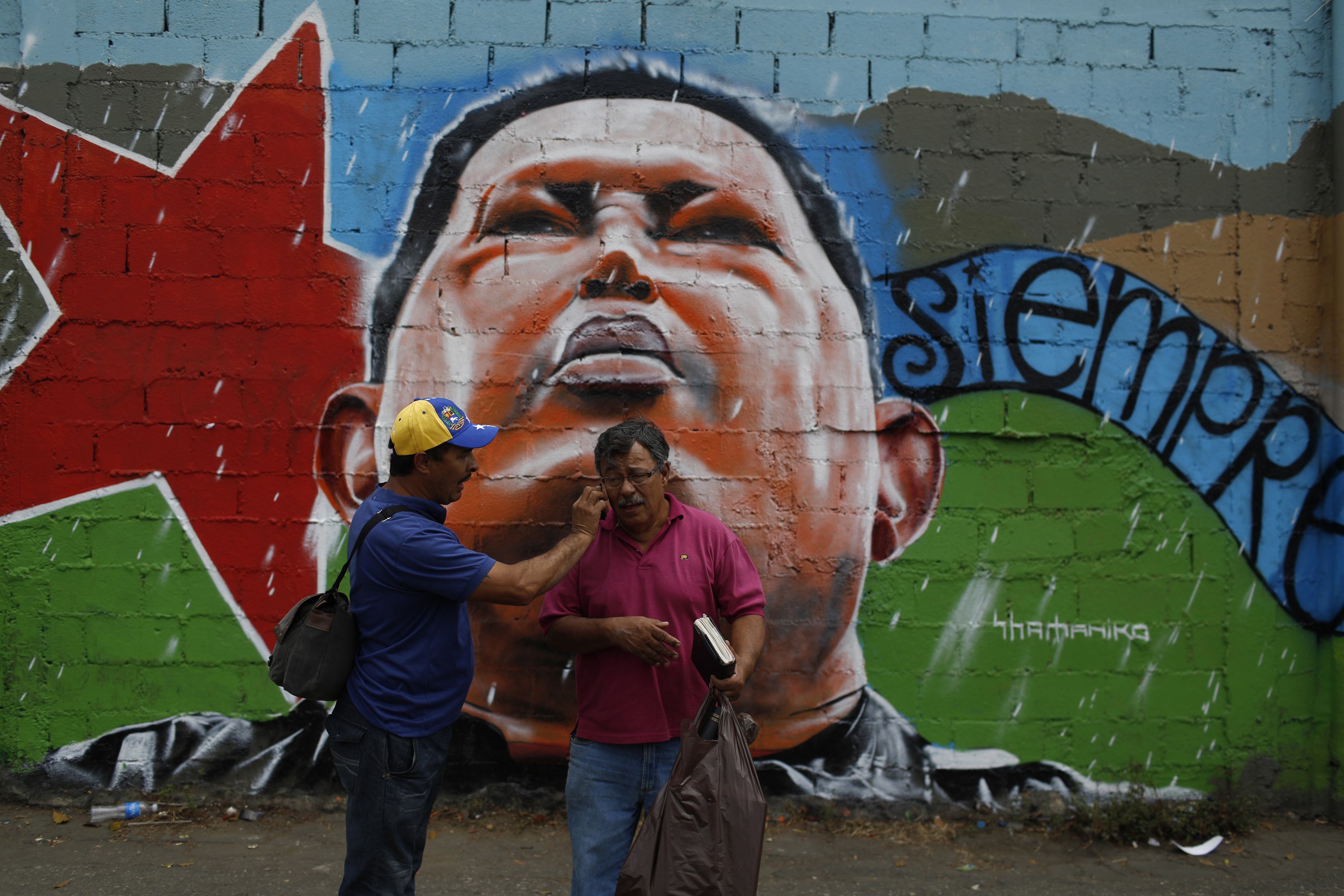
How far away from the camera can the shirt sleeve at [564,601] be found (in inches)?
108

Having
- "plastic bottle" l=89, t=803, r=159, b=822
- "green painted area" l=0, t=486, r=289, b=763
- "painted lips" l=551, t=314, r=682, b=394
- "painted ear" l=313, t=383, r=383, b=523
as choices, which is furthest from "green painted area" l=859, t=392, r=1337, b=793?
"plastic bottle" l=89, t=803, r=159, b=822

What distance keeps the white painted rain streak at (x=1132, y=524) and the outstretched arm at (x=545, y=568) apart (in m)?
2.73

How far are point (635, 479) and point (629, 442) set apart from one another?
112 mm

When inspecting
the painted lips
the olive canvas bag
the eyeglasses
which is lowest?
the olive canvas bag

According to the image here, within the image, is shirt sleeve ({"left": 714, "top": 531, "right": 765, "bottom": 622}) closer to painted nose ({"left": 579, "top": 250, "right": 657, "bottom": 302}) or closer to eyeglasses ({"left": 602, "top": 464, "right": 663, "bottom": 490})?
eyeglasses ({"left": 602, "top": 464, "right": 663, "bottom": 490})

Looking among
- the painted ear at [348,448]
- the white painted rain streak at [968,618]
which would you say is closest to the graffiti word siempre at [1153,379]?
the white painted rain streak at [968,618]

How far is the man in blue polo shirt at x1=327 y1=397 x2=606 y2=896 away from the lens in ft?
8.11

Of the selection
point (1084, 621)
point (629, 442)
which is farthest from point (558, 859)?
point (1084, 621)

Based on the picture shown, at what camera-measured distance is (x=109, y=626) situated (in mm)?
4016

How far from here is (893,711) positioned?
4098mm

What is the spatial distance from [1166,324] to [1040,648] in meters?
1.62

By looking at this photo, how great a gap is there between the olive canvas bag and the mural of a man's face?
1510 mm

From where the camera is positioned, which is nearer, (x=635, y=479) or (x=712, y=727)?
(x=712, y=727)

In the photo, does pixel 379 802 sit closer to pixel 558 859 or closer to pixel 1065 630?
pixel 558 859
